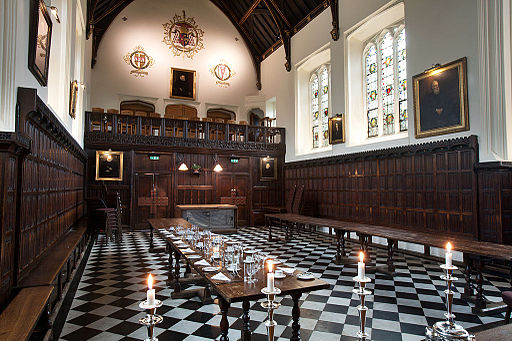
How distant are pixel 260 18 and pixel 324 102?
5.43m

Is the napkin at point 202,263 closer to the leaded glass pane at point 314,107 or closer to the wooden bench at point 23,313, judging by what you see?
the wooden bench at point 23,313

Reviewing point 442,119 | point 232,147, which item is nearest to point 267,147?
point 232,147

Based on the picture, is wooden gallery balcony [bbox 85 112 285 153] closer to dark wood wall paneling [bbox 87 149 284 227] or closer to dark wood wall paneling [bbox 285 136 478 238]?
dark wood wall paneling [bbox 87 149 284 227]

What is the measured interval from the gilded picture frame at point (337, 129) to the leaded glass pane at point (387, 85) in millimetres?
1297

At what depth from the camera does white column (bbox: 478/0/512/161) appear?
572 centimetres

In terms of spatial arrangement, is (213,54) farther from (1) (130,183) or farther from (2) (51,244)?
(2) (51,244)

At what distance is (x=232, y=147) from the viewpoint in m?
12.7

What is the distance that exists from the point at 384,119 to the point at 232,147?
5.93m

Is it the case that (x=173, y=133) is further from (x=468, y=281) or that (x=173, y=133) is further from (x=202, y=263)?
(x=468, y=281)

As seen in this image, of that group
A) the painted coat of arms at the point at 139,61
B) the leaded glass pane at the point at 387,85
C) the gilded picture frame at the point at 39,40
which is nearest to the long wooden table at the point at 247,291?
the gilded picture frame at the point at 39,40

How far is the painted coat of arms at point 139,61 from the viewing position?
13421 millimetres

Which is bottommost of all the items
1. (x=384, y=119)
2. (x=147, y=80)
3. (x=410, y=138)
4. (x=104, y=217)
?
(x=104, y=217)

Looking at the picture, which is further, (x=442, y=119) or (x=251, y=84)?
(x=251, y=84)

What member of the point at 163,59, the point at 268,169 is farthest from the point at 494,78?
the point at 163,59
